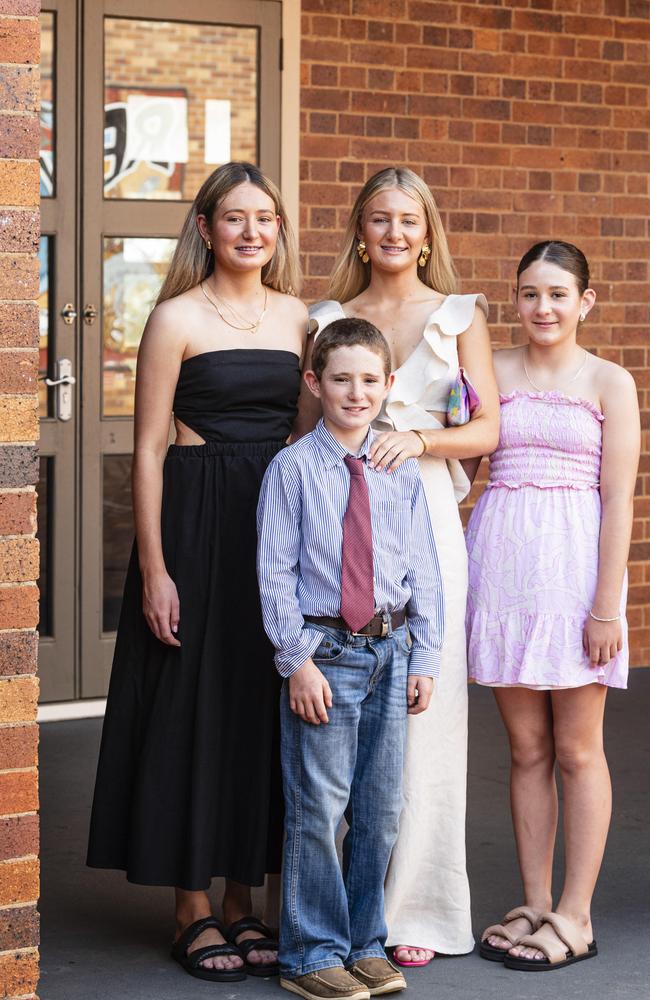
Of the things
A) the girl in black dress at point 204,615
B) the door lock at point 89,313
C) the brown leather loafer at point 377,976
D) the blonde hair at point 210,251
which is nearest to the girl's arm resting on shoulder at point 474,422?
the girl in black dress at point 204,615

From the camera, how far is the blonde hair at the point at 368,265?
12.5 ft

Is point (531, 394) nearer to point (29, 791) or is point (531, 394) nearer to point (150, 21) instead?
point (29, 791)

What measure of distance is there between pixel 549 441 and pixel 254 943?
1454mm

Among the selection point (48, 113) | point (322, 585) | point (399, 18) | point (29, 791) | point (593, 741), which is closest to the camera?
point (29, 791)

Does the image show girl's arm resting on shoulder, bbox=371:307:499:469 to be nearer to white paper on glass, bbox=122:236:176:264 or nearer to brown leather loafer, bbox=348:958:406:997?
brown leather loafer, bbox=348:958:406:997

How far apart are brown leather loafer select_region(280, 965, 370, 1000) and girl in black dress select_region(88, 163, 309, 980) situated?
22 cm

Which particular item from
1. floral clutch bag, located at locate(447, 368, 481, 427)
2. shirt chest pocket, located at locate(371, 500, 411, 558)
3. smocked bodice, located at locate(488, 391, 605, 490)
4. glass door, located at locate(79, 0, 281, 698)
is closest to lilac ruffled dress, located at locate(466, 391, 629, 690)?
smocked bodice, located at locate(488, 391, 605, 490)

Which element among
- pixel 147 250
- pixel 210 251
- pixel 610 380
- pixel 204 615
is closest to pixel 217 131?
pixel 147 250

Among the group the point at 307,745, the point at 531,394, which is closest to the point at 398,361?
the point at 531,394

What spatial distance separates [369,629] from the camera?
3.48 metres

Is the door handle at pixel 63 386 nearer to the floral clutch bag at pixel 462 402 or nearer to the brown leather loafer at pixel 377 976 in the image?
the floral clutch bag at pixel 462 402

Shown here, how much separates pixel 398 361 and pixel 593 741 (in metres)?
1.08

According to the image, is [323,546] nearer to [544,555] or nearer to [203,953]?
[544,555]

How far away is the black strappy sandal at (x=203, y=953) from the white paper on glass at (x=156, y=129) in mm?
3799
